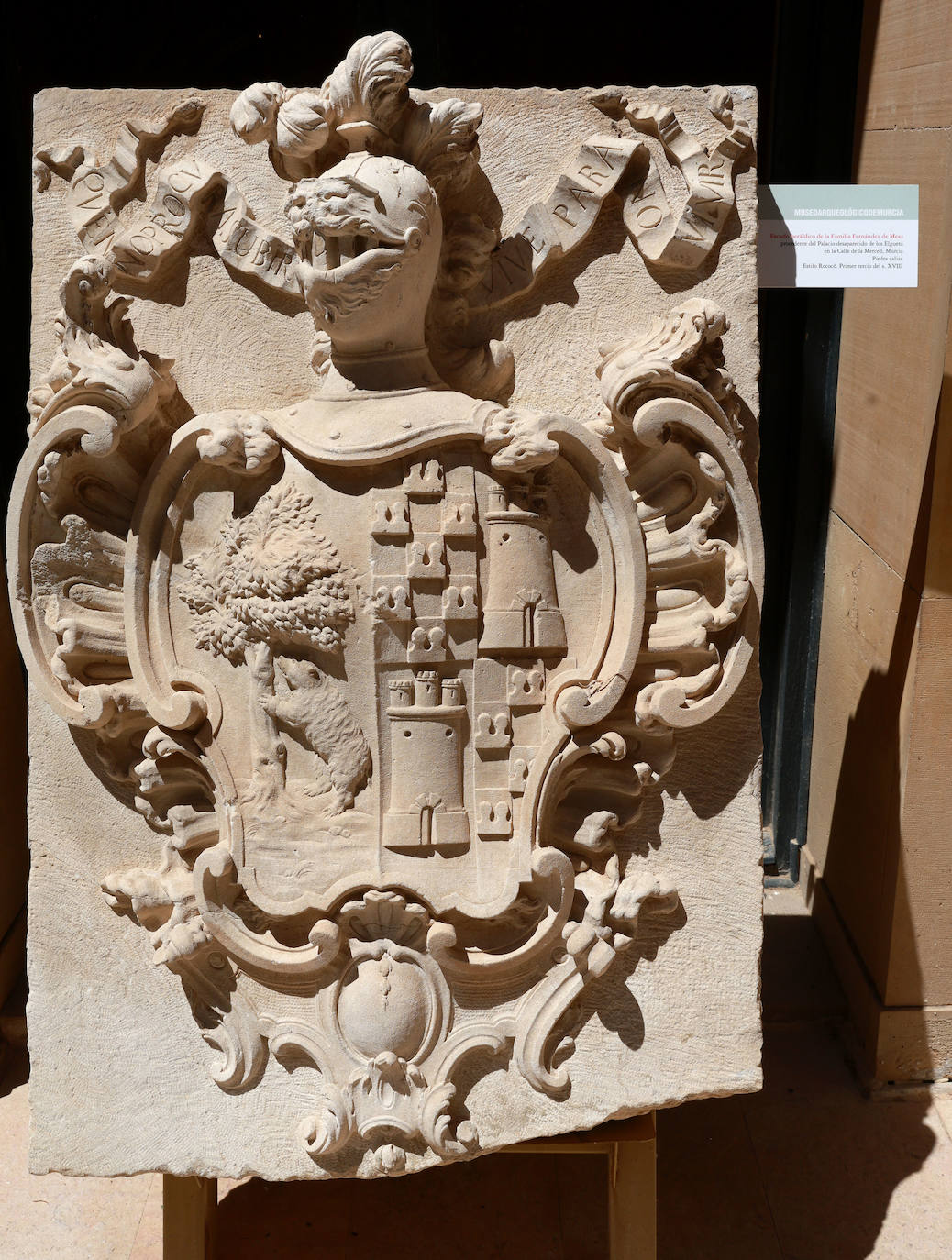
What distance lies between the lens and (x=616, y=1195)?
2.51 m

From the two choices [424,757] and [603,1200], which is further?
[603,1200]

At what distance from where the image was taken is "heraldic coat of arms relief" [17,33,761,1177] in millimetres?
Answer: 2254

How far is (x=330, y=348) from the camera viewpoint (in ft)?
7.80

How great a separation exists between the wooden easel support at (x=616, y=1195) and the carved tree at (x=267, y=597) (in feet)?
2.71

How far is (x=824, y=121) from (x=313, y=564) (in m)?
1.80

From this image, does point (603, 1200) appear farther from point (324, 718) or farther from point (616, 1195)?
point (324, 718)

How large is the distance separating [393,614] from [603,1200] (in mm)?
1479

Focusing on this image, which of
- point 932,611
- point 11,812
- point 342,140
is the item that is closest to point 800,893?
point 932,611

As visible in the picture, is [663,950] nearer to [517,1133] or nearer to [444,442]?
[517,1133]

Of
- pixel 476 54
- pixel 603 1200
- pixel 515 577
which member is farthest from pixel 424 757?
pixel 476 54

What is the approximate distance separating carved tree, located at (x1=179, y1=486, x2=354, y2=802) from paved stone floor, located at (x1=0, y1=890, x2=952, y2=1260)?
3.62ft

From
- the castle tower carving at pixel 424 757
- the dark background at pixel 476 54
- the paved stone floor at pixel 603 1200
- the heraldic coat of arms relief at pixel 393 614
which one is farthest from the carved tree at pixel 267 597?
the dark background at pixel 476 54

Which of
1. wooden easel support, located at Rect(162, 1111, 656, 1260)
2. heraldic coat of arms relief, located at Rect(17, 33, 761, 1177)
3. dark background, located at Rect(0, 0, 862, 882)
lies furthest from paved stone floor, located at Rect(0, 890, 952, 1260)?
dark background, located at Rect(0, 0, 862, 882)

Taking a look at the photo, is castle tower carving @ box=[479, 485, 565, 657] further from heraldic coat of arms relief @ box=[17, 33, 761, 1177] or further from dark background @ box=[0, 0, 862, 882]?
dark background @ box=[0, 0, 862, 882]
